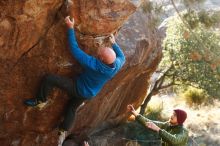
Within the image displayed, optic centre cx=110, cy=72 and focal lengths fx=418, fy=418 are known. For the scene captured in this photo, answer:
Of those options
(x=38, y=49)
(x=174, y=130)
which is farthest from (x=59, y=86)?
(x=174, y=130)

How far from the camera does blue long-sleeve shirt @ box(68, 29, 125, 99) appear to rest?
24.4 ft

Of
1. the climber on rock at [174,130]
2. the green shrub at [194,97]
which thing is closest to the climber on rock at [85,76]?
the climber on rock at [174,130]

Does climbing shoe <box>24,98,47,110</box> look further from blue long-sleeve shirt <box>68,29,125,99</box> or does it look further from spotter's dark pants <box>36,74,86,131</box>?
blue long-sleeve shirt <box>68,29,125,99</box>

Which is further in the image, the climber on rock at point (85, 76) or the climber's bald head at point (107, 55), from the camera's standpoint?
the climber on rock at point (85, 76)

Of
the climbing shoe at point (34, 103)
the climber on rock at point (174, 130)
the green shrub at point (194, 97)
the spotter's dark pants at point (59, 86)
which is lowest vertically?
the green shrub at point (194, 97)

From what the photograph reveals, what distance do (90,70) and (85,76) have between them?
24 centimetres

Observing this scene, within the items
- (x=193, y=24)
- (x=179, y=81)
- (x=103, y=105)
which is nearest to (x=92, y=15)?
(x=193, y=24)

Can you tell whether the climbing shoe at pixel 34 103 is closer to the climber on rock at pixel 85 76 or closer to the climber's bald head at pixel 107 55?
the climber on rock at pixel 85 76

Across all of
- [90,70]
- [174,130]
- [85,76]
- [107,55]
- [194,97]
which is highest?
[107,55]

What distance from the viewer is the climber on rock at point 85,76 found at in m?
7.37

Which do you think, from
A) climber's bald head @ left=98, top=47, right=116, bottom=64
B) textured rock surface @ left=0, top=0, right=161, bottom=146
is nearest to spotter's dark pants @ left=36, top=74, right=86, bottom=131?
textured rock surface @ left=0, top=0, right=161, bottom=146

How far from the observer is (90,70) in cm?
762

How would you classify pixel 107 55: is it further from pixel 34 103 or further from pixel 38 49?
pixel 34 103

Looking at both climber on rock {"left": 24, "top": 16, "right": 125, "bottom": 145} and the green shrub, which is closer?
climber on rock {"left": 24, "top": 16, "right": 125, "bottom": 145}
